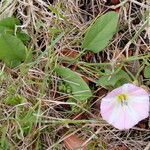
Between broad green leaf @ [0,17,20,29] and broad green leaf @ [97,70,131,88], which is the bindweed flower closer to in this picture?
broad green leaf @ [97,70,131,88]

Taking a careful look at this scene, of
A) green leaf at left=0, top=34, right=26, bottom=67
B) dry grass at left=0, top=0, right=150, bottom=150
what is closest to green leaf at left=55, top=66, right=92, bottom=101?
dry grass at left=0, top=0, right=150, bottom=150

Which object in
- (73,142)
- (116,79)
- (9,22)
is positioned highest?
(9,22)

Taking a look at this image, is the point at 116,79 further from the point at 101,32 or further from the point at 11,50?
the point at 11,50

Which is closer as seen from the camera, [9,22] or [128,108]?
[128,108]

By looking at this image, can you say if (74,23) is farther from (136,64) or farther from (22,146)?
(22,146)

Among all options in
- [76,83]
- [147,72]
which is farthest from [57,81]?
[147,72]

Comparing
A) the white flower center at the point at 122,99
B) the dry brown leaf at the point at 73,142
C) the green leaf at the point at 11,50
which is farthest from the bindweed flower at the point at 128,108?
the green leaf at the point at 11,50

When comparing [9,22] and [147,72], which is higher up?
[9,22]
